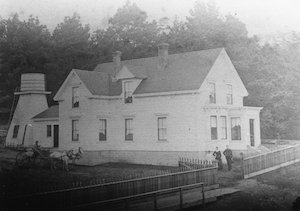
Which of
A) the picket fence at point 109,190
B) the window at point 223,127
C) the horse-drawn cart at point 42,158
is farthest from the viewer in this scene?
the window at point 223,127

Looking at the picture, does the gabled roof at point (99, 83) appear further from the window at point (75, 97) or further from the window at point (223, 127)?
the window at point (223, 127)

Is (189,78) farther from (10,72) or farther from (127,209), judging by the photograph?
(127,209)

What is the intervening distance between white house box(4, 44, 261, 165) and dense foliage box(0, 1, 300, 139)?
1126 mm

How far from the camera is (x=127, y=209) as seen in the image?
29.1 feet

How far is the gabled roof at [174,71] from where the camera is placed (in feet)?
60.2

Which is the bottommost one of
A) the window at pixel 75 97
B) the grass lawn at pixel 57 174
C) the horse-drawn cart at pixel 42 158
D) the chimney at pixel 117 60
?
the grass lawn at pixel 57 174

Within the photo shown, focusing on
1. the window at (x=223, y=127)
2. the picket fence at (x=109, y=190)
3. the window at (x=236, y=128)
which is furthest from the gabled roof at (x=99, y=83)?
the picket fence at (x=109, y=190)

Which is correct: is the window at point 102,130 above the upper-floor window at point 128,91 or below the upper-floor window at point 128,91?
below

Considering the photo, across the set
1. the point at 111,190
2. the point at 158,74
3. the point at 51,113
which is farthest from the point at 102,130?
the point at 111,190

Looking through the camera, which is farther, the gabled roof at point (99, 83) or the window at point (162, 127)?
the gabled roof at point (99, 83)

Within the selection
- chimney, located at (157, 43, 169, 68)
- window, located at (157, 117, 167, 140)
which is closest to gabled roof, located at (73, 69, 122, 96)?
chimney, located at (157, 43, 169, 68)

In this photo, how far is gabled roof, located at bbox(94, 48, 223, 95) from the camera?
A: 18.3 metres

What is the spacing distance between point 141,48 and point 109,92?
2676 millimetres

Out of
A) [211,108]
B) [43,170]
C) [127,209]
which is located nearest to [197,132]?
[211,108]
